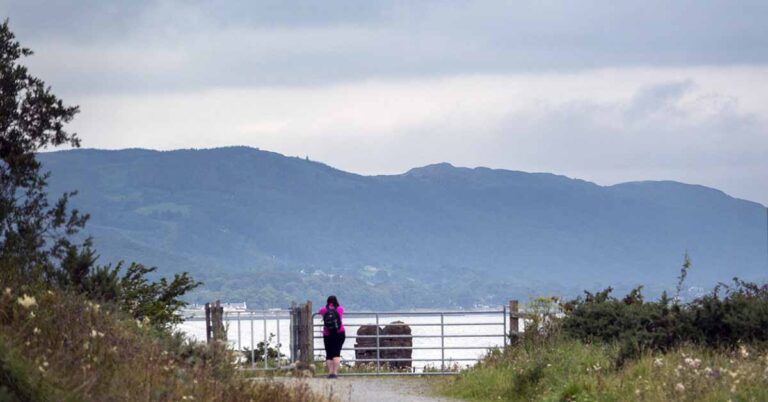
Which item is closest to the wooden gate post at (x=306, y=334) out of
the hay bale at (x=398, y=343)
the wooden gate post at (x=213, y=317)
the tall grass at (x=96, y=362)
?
the wooden gate post at (x=213, y=317)

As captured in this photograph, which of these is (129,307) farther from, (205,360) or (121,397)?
(121,397)

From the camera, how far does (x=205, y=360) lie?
1745 centimetres

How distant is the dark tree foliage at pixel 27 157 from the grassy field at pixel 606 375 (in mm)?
8154

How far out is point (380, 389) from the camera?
2709cm

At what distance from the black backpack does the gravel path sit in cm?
106

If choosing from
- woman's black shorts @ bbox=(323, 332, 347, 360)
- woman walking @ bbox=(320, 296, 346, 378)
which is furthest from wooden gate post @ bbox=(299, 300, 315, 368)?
woman's black shorts @ bbox=(323, 332, 347, 360)

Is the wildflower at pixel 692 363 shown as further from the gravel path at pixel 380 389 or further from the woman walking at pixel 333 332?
the woman walking at pixel 333 332

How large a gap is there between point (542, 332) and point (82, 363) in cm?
1631

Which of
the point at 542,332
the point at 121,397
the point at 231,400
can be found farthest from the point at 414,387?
the point at 121,397

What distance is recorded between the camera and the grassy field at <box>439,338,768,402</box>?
18.0 m

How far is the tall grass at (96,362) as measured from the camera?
12.6 metres

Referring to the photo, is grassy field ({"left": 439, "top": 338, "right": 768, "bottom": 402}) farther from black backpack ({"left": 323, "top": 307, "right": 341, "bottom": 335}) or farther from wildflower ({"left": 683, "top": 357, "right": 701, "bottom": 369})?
black backpack ({"left": 323, "top": 307, "right": 341, "bottom": 335})

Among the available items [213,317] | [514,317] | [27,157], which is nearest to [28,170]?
[27,157]

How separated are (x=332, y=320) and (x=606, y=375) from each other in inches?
356
